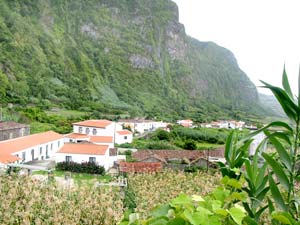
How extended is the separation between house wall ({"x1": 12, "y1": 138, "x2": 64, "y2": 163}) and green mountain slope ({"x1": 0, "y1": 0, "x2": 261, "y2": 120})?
66.1 ft

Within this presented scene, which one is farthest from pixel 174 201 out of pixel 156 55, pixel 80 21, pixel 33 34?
pixel 156 55

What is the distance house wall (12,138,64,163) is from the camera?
20406mm

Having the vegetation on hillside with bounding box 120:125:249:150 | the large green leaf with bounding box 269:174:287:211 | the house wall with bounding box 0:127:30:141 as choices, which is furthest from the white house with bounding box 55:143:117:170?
the large green leaf with bounding box 269:174:287:211

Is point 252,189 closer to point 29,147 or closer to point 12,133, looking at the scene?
point 29,147

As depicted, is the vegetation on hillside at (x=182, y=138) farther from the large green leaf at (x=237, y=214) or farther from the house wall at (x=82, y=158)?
the large green leaf at (x=237, y=214)

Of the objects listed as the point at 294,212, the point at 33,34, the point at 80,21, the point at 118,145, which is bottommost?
the point at 118,145

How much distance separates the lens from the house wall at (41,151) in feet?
66.9

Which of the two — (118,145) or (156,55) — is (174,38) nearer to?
(156,55)

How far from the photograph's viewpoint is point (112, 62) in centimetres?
8694

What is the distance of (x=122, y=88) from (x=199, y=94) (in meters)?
Result: 33.2

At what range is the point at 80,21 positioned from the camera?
94438 mm

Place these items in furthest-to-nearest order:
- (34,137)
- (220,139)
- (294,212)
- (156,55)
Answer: (156,55)
(220,139)
(34,137)
(294,212)

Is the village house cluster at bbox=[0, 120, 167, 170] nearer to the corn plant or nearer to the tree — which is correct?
the corn plant

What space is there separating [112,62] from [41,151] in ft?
213
